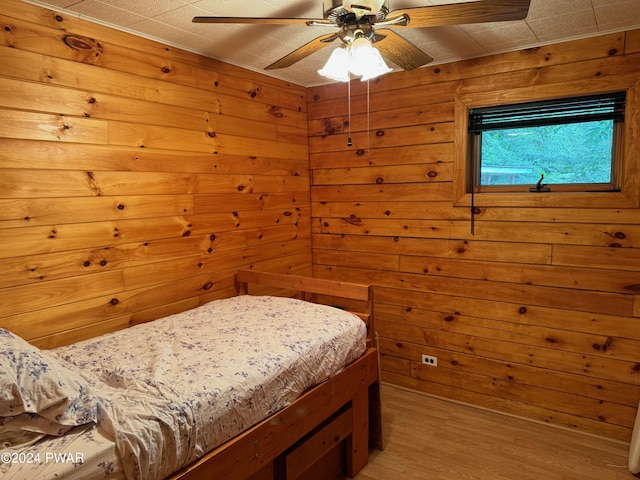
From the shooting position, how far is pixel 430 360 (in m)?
3.06

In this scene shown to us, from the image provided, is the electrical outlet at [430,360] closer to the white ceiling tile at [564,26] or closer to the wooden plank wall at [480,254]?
the wooden plank wall at [480,254]

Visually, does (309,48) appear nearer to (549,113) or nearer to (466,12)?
(466,12)

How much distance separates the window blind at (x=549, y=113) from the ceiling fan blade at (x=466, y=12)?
1.31 meters

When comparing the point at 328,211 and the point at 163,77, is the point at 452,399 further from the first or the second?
the point at 163,77

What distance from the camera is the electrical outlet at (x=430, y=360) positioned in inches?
120

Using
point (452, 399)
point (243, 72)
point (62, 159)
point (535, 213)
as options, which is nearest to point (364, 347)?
point (452, 399)

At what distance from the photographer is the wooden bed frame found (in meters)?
1.53

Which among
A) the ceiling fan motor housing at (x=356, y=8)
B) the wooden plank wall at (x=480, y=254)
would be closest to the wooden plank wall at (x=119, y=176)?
the wooden plank wall at (x=480, y=254)

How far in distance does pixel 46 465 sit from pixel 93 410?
0.63 feet

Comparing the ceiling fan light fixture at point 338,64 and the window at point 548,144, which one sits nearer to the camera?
the ceiling fan light fixture at point 338,64

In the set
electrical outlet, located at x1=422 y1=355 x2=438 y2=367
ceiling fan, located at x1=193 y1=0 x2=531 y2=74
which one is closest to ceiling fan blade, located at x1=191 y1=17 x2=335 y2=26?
ceiling fan, located at x1=193 y1=0 x2=531 y2=74

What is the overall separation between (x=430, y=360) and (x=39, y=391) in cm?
251

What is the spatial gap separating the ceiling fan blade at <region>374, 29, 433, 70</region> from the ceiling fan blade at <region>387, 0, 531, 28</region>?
0.48 feet

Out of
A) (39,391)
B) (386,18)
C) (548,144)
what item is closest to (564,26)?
(548,144)
